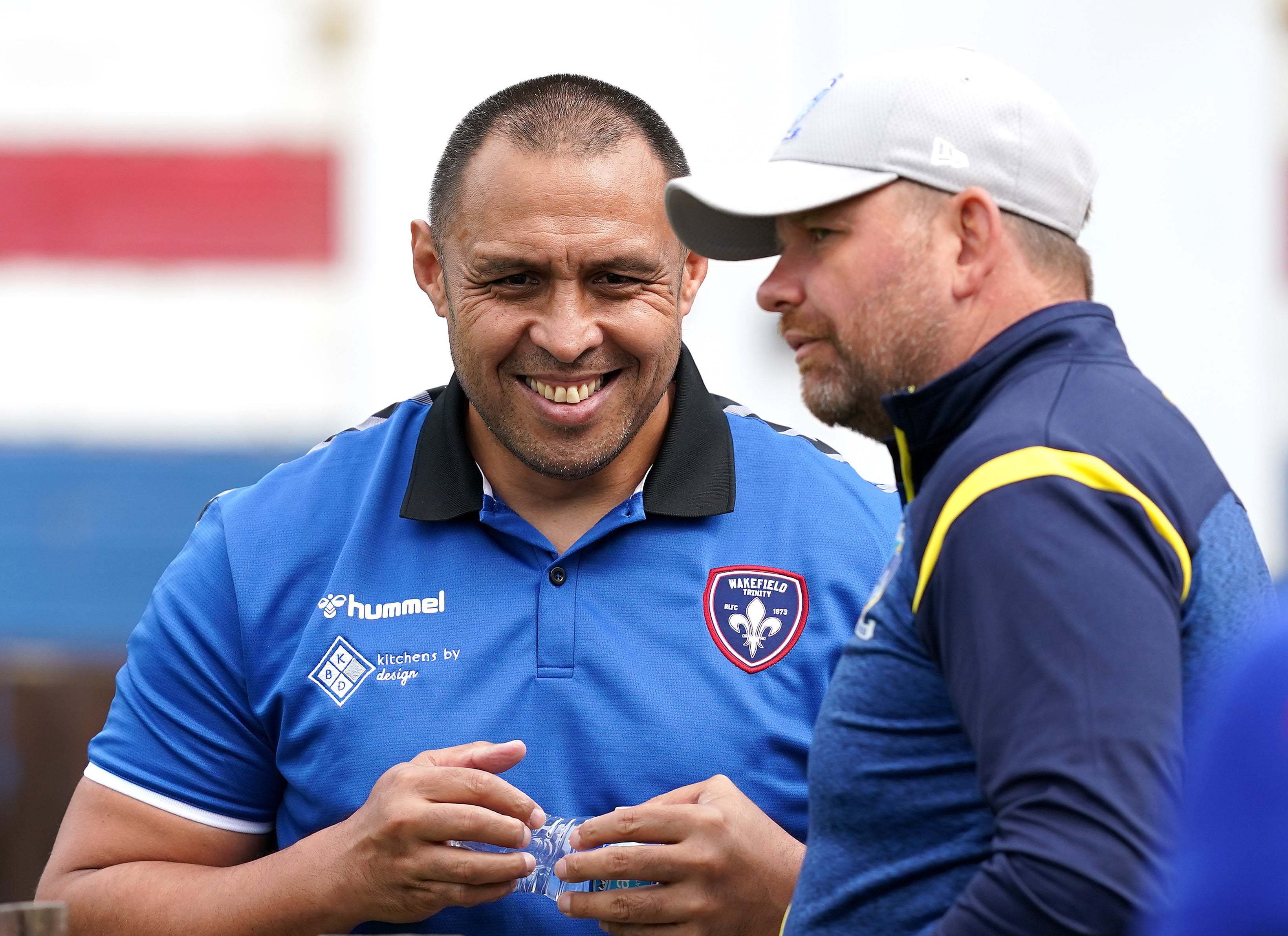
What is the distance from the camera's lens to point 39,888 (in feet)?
6.08

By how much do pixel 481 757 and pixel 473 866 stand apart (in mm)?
110

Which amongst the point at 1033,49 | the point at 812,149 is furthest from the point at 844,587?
the point at 1033,49

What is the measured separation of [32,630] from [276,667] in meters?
2.16

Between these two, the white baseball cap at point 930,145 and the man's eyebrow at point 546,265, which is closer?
the white baseball cap at point 930,145

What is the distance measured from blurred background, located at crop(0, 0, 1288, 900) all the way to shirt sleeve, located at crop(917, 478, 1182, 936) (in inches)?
63.7

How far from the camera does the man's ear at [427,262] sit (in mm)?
2059

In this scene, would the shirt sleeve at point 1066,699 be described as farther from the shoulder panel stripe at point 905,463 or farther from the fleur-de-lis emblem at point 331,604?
the fleur-de-lis emblem at point 331,604

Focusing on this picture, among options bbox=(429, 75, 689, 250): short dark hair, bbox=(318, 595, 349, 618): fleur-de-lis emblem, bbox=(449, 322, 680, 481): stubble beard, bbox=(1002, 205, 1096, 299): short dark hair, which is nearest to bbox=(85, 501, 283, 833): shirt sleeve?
bbox=(318, 595, 349, 618): fleur-de-lis emblem

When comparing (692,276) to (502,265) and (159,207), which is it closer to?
(502,265)

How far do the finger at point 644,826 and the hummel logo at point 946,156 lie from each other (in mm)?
710

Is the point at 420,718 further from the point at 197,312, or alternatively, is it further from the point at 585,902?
the point at 197,312

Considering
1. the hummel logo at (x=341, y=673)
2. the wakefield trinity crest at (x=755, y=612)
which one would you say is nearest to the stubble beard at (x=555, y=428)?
the wakefield trinity crest at (x=755, y=612)

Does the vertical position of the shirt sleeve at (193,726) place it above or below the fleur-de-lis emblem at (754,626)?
below

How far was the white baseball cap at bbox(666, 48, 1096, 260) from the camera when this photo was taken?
4.24 ft
